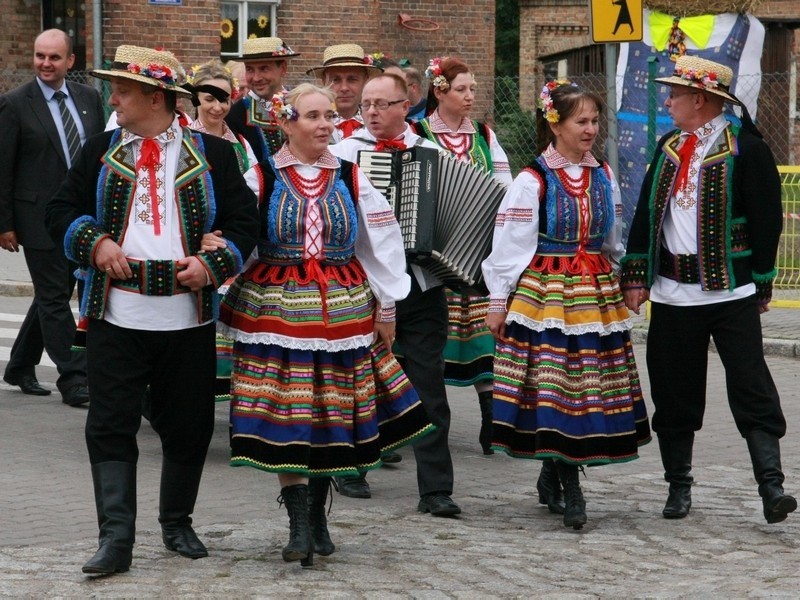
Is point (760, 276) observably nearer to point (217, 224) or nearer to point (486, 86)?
point (217, 224)

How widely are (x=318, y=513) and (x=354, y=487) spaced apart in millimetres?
1205

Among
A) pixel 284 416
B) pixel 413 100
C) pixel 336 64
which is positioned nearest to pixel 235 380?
pixel 284 416

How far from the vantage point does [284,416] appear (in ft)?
19.0

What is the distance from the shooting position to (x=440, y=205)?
23.1 feet

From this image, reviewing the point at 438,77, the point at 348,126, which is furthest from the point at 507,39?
the point at 438,77

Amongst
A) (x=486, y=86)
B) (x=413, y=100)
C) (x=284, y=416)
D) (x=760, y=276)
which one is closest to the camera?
(x=284, y=416)

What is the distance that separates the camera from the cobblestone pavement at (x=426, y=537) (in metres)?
5.61

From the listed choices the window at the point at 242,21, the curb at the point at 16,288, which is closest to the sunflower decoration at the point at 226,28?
the window at the point at 242,21

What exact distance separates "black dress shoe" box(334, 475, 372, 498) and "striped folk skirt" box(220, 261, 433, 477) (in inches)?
50.6

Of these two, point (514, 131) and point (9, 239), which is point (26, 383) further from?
point (514, 131)

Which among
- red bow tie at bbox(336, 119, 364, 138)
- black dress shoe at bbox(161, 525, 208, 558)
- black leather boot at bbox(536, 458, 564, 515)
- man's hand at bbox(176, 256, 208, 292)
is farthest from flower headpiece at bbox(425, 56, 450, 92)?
black dress shoe at bbox(161, 525, 208, 558)

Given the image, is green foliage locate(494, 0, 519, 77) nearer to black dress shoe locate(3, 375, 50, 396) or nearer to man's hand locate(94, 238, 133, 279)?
black dress shoe locate(3, 375, 50, 396)

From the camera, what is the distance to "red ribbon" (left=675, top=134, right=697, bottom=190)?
6.80 meters

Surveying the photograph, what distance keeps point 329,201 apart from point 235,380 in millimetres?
780
